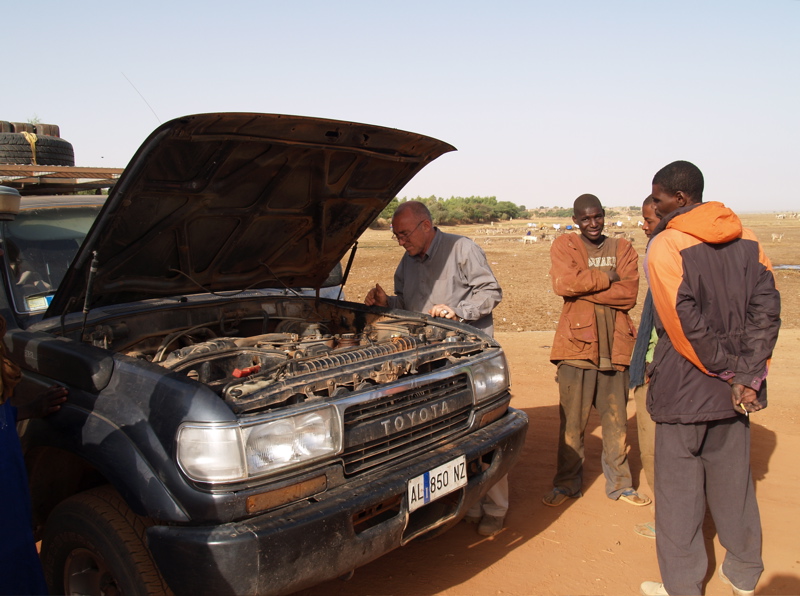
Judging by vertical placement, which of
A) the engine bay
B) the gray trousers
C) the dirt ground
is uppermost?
the engine bay

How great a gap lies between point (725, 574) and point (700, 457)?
59cm

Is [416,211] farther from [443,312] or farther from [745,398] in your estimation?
[745,398]

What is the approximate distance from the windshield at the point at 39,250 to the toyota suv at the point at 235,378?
0.01 meters

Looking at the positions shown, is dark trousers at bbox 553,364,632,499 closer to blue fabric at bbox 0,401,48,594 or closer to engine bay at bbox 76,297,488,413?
engine bay at bbox 76,297,488,413

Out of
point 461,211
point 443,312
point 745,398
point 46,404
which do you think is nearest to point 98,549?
point 46,404

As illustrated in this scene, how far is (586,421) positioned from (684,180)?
70.2 inches

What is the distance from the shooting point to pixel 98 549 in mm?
2438

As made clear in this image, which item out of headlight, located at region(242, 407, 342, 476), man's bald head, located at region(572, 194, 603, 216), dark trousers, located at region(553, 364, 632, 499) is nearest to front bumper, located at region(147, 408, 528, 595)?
headlight, located at region(242, 407, 342, 476)

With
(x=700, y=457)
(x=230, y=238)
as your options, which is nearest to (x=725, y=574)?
(x=700, y=457)

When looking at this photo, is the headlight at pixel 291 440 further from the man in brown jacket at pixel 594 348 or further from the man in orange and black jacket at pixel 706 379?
the man in brown jacket at pixel 594 348

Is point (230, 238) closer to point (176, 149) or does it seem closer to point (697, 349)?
point (176, 149)

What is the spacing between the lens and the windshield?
3.46 meters

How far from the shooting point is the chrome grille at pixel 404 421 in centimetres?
256

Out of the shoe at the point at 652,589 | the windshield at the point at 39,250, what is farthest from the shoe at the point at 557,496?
the windshield at the point at 39,250
